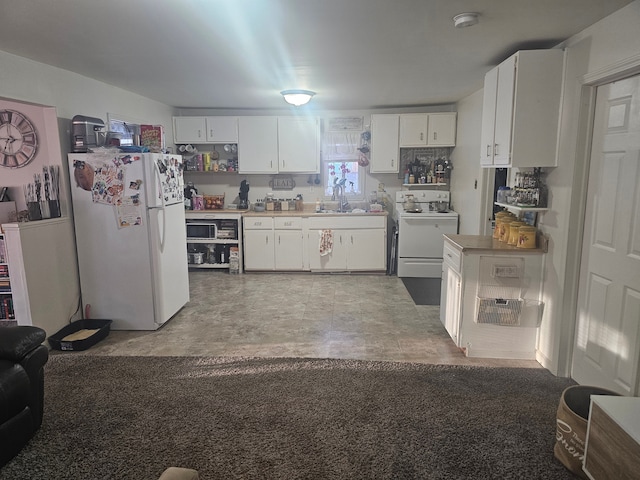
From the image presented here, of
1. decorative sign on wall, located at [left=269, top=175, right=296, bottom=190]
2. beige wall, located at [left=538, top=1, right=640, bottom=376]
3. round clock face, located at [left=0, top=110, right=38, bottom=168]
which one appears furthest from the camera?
decorative sign on wall, located at [left=269, top=175, right=296, bottom=190]

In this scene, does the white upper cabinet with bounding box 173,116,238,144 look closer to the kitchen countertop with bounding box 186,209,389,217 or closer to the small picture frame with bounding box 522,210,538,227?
the kitchen countertop with bounding box 186,209,389,217

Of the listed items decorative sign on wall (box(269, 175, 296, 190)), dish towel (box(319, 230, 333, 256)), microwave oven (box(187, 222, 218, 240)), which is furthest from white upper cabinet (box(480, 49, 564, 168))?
microwave oven (box(187, 222, 218, 240))

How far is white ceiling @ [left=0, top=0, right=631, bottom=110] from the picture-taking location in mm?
2146

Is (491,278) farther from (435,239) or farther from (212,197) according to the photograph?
(212,197)

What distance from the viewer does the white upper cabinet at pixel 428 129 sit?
553cm

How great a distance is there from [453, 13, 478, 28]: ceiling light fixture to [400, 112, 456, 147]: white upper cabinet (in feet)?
10.7

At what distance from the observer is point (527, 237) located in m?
3.02

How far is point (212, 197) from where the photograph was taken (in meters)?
6.07

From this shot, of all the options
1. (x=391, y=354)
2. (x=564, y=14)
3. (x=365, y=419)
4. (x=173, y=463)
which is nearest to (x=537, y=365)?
(x=391, y=354)

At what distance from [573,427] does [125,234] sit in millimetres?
3518

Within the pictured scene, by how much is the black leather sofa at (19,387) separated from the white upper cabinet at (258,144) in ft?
13.1

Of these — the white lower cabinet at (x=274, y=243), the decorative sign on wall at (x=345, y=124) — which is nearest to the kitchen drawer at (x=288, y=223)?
the white lower cabinet at (x=274, y=243)

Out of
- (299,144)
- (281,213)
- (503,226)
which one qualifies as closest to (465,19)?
(503,226)

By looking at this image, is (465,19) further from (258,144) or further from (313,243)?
(258,144)
